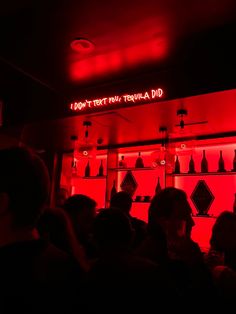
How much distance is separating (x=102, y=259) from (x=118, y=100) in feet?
8.55

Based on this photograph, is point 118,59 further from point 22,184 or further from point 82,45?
point 22,184

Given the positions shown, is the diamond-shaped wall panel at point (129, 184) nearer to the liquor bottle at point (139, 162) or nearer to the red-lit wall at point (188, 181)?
the red-lit wall at point (188, 181)

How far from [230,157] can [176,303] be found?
4.03 meters

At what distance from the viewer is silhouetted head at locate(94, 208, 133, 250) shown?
1.61 metres

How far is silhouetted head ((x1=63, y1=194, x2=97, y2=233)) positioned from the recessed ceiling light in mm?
1620

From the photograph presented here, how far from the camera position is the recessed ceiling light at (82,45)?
3275mm

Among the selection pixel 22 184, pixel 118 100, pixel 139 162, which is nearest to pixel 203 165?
pixel 139 162

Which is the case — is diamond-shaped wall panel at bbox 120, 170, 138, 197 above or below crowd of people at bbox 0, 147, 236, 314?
above

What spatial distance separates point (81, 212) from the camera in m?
2.75

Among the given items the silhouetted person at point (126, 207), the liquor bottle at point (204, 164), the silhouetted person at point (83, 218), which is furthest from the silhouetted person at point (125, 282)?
the liquor bottle at point (204, 164)

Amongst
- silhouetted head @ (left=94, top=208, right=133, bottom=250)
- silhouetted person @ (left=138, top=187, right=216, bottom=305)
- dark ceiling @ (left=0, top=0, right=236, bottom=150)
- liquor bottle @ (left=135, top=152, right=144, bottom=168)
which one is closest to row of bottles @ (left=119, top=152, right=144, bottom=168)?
liquor bottle @ (left=135, top=152, right=144, bottom=168)

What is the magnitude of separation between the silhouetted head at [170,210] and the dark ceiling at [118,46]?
1545 mm

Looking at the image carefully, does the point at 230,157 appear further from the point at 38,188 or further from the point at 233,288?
the point at 38,188

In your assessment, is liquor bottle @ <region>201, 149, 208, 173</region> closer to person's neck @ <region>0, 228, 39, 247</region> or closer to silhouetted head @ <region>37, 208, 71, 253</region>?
silhouetted head @ <region>37, 208, 71, 253</region>
